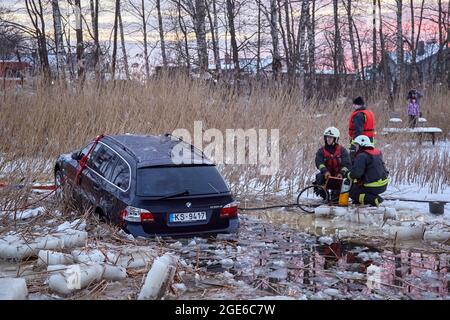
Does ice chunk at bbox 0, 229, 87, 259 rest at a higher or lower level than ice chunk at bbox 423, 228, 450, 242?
higher

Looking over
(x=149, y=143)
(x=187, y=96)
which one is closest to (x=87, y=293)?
(x=149, y=143)

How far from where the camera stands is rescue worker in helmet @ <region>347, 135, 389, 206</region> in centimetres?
942

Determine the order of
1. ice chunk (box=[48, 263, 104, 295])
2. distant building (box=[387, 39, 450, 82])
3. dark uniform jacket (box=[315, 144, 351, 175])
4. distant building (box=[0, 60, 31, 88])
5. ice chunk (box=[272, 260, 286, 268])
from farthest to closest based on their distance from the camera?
1. distant building (box=[387, 39, 450, 82])
2. distant building (box=[0, 60, 31, 88])
3. dark uniform jacket (box=[315, 144, 351, 175])
4. ice chunk (box=[272, 260, 286, 268])
5. ice chunk (box=[48, 263, 104, 295])

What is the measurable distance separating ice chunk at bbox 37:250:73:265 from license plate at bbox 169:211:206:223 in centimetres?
154

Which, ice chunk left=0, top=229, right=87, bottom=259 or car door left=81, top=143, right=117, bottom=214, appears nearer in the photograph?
ice chunk left=0, top=229, right=87, bottom=259

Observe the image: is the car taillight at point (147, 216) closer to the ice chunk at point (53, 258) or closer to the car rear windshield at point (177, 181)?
the car rear windshield at point (177, 181)

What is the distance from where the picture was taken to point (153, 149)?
7621 millimetres

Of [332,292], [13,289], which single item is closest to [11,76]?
[13,289]

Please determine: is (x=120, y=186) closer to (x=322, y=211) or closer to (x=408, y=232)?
(x=322, y=211)

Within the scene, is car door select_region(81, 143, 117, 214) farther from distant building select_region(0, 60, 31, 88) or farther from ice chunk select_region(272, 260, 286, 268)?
distant building select_region(0, 60, 31, 88)

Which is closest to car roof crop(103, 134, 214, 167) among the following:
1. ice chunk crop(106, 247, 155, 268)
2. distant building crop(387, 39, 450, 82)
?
ice chunk crop(106, 247, 155, 268)

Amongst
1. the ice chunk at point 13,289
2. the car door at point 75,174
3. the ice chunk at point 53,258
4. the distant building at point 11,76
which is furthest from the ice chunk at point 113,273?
the distant building at point 11,76
